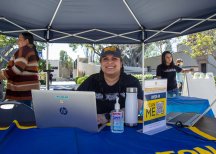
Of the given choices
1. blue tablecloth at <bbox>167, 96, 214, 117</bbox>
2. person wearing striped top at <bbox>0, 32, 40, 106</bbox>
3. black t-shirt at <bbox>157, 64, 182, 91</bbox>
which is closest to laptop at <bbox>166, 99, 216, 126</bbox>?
blue tablecloth at <bbox>167, 96, 214, 117</bbox>

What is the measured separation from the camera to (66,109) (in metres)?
1.22

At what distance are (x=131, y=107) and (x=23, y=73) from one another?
161 cm

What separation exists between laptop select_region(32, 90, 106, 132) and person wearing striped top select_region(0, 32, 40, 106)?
1363mm

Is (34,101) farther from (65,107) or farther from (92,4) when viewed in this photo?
(92,4)

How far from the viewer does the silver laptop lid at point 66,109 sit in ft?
3.93

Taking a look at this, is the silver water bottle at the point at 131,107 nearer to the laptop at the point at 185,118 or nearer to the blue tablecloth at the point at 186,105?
the laptop at the point at 185,118

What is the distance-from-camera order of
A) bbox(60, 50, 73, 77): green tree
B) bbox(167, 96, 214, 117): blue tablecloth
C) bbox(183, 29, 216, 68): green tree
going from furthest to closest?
bbox(60, 50, 73, 77): green tree, bbox(183, 29, 216, 68): green tree, bbox(167, 96, 214, 117): blue tablecloth

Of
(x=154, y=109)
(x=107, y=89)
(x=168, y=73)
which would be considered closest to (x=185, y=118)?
(x=154, y=109)

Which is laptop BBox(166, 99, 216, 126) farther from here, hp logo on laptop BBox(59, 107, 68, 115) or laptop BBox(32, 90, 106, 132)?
hp logo on laptop BBox(59, 107, 68, 115)

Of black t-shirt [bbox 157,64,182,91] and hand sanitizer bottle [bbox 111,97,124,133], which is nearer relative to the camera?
hand sanitizer bottle [bbox 111,97,124,133]

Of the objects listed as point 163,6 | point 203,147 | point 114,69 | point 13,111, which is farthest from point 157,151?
point 163,6

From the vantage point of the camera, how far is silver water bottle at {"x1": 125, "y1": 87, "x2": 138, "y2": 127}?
136cm

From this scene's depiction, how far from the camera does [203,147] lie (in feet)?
3.60

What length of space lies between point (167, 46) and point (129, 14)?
107 ft
